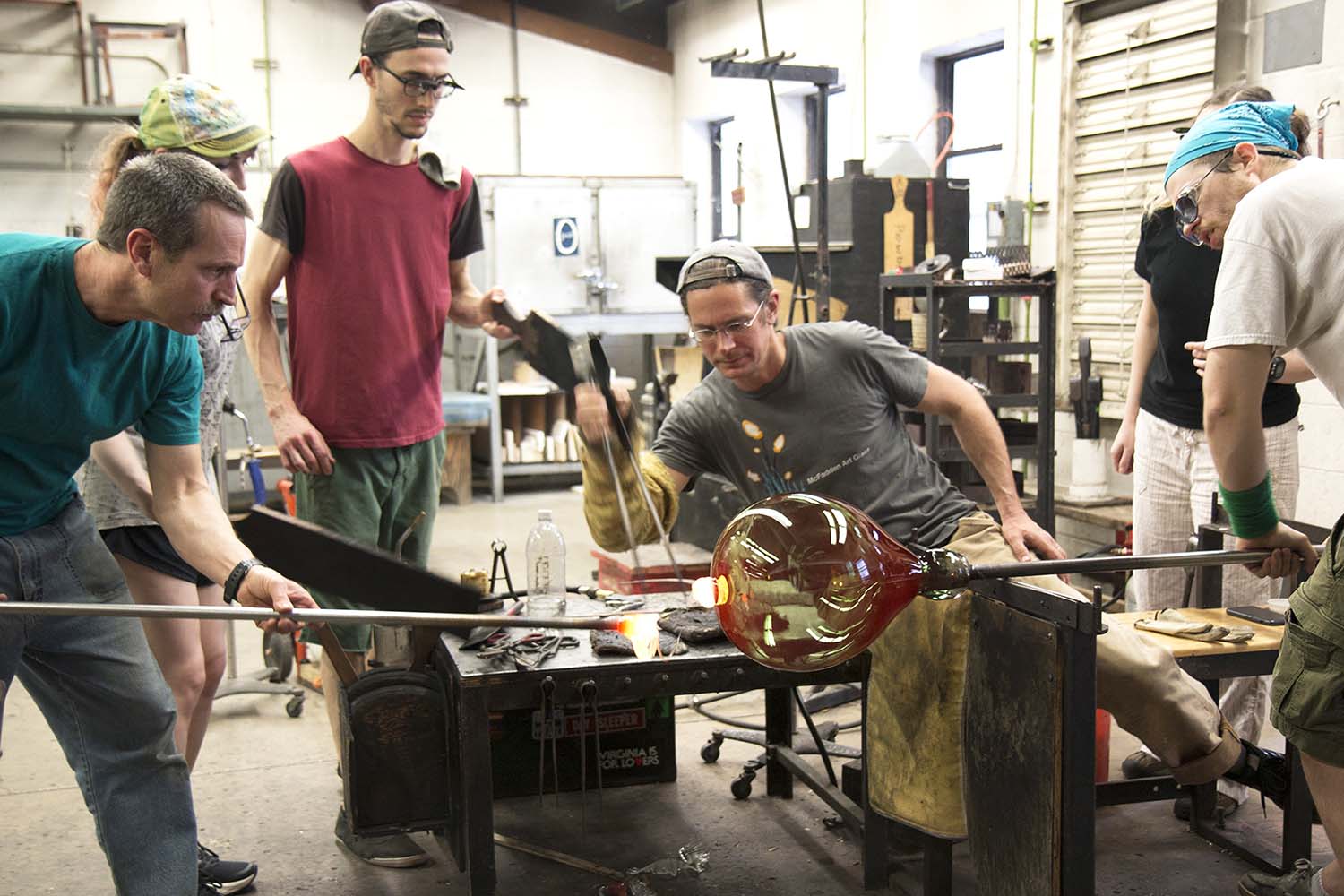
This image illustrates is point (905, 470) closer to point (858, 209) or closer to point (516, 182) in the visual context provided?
point (858, 209)

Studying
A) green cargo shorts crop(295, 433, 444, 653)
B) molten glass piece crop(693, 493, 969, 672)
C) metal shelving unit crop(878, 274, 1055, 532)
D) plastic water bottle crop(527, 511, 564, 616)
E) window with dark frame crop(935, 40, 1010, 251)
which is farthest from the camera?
window with dark frame crop(935, 40, 1010, 251)

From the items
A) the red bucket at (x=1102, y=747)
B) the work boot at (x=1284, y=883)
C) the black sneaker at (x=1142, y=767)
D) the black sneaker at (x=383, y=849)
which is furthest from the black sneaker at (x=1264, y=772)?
the black sneaker at (x=383, y=849)

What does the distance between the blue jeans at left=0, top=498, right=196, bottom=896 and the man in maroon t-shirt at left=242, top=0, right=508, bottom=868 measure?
70 centimetres

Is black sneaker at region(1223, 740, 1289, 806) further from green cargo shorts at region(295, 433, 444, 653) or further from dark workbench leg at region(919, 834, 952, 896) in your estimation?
green cargo shorts at region(295, 433, 444, 653)

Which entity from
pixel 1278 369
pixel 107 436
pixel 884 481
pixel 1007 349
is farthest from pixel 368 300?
pixel 1007 349

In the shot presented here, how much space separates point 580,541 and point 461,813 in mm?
4485

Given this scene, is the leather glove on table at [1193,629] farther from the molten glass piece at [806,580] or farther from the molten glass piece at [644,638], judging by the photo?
the molten glass piece at [806,580]

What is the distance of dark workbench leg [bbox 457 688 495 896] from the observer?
8.45ft

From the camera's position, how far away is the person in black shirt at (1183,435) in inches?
126

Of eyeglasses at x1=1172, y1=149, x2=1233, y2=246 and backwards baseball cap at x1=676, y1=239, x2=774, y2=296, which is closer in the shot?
eyeglasses at x1=1172, y1=149, x2=1233, y2=246

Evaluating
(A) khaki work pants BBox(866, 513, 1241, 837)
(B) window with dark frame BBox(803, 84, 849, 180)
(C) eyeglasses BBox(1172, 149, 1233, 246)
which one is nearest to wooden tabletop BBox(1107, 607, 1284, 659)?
(A) khaki work pants BBox(866, 513, 1241, 837)

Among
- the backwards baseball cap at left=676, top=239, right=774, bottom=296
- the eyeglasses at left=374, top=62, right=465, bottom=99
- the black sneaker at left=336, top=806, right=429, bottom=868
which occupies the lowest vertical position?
the black sneaker at left=336, top=806, right=429, bottom=868

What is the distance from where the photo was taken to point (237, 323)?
2.97 meters

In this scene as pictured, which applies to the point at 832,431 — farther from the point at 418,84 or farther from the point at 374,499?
the point at 418,84
